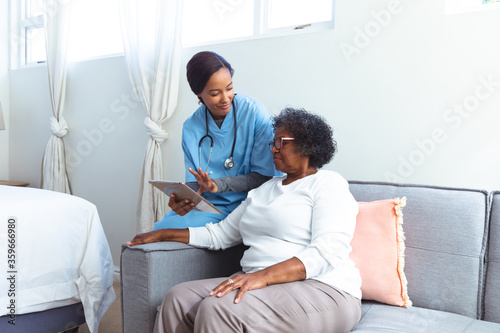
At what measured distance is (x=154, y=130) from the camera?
10.0ft

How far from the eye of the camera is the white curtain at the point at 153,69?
2.99 m

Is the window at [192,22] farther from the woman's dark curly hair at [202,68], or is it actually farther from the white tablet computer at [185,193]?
the white tablet computer at [185,193]

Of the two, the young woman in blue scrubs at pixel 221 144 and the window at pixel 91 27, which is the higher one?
the window at pixel 91 27

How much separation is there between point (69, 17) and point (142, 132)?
3.90ft

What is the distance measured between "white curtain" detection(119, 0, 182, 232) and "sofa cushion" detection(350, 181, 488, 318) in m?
1.72

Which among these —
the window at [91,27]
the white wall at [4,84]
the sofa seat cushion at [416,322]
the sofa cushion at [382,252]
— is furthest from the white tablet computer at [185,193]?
the white wall at [4,84]

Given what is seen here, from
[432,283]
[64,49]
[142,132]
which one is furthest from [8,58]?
[432,283]

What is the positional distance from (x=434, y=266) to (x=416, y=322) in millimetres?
262

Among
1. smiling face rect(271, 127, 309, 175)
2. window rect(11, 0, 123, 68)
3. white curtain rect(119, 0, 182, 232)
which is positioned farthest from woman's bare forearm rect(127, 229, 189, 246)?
window rect(11, 0, 123, 68)

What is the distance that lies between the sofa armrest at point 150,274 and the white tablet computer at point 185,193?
0.17 meters

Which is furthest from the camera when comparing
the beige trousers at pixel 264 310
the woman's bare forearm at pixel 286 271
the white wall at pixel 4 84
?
the white wall at pixel 4 84

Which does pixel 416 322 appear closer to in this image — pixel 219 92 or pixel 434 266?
pixel 434 266

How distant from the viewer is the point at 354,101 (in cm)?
233

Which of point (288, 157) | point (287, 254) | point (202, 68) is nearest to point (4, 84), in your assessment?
point (202, 68)
